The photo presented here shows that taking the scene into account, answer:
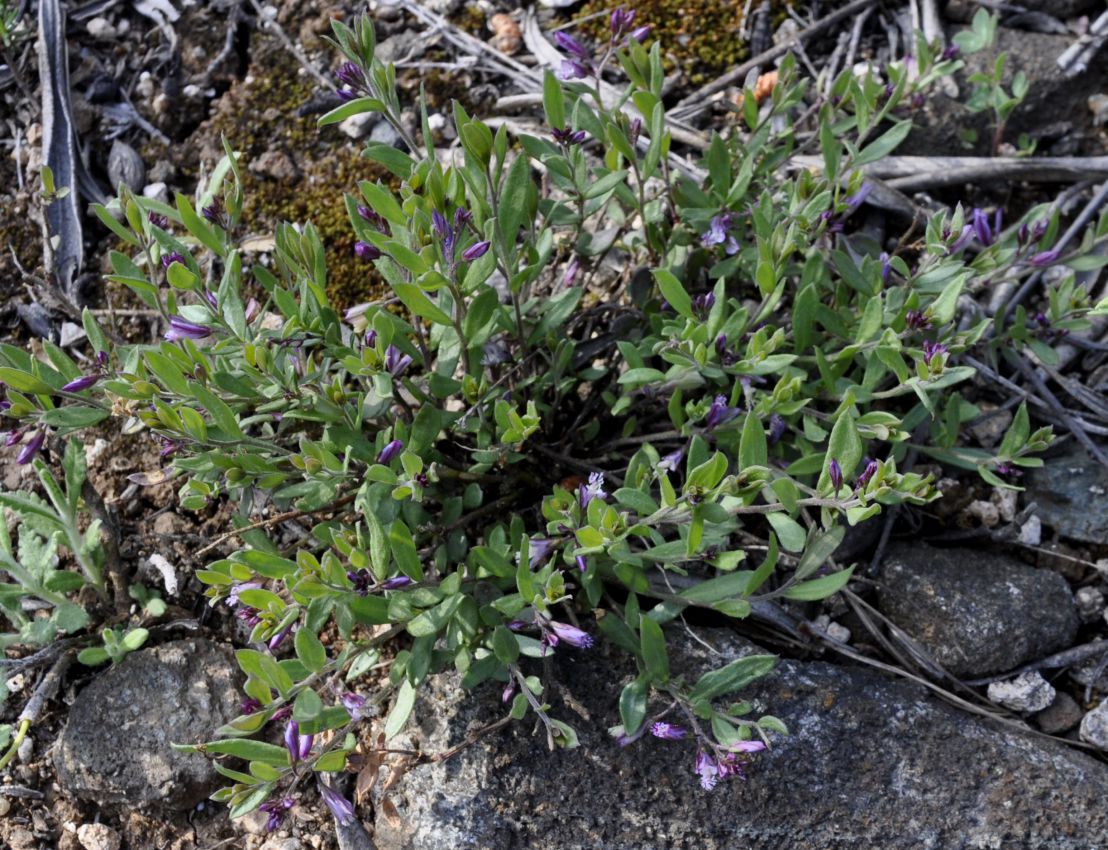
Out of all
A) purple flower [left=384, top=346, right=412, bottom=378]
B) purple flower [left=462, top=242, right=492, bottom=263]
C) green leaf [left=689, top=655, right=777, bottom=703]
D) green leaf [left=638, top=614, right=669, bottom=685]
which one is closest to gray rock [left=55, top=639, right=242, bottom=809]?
purple flower [left=384, top=346, right=412, bottom=378]

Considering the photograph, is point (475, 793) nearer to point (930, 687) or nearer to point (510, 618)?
point (510, 618)

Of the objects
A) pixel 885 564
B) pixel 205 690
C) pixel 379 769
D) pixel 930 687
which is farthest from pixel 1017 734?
pixel 205 690

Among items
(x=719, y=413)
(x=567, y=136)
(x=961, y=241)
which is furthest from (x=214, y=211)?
(x=961, y=241)

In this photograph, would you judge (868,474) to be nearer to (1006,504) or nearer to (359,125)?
(1006,504)

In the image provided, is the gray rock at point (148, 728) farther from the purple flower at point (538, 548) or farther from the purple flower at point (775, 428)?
the purple flower at point (775, 428)

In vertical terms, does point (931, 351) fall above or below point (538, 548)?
above

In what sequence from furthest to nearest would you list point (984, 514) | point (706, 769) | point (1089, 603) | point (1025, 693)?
point (984, 514) < point (1089, 603) < point (1025, 693) < point (706, 769)
